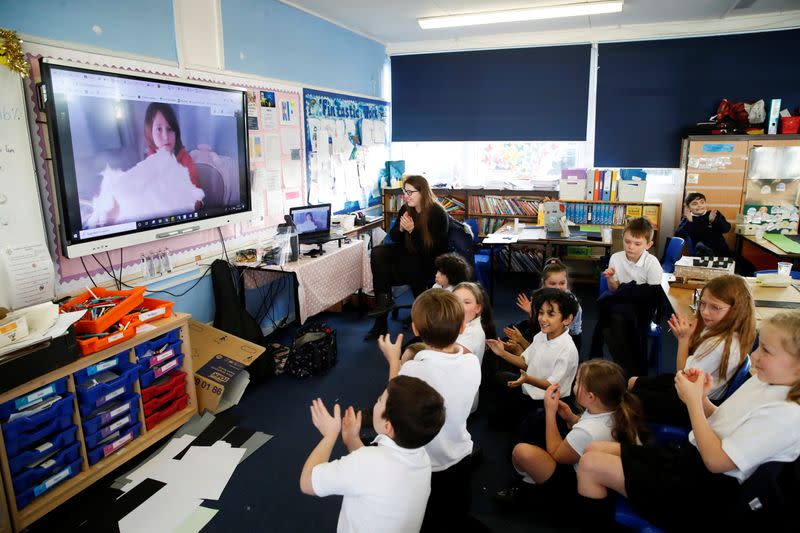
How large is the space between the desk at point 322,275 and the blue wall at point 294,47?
1547 mm

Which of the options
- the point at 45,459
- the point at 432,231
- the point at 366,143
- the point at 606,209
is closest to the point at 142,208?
the point at 45,459

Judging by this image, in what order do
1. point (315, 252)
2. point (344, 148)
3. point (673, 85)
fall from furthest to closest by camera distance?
point (673, 85)
point (344, 148)
point (315, 252)

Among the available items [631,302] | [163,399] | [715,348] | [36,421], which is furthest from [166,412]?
[631,302]

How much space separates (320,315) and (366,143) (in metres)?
2.28

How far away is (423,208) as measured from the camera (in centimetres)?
433

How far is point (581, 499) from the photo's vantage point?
6.16 ft

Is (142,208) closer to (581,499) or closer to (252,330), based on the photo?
(252,330)

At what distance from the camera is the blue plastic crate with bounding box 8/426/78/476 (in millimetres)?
2192

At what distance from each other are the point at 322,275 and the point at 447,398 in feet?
8.20

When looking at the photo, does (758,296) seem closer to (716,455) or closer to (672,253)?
(672,253)

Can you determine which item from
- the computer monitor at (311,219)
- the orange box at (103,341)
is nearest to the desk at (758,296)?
the computer monitor at (311,219)

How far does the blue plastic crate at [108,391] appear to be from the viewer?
97.2 inches

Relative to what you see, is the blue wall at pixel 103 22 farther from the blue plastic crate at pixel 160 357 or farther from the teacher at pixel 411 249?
the teacher at pixel 411 249

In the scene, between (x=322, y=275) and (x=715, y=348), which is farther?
(x=322, y=275)
